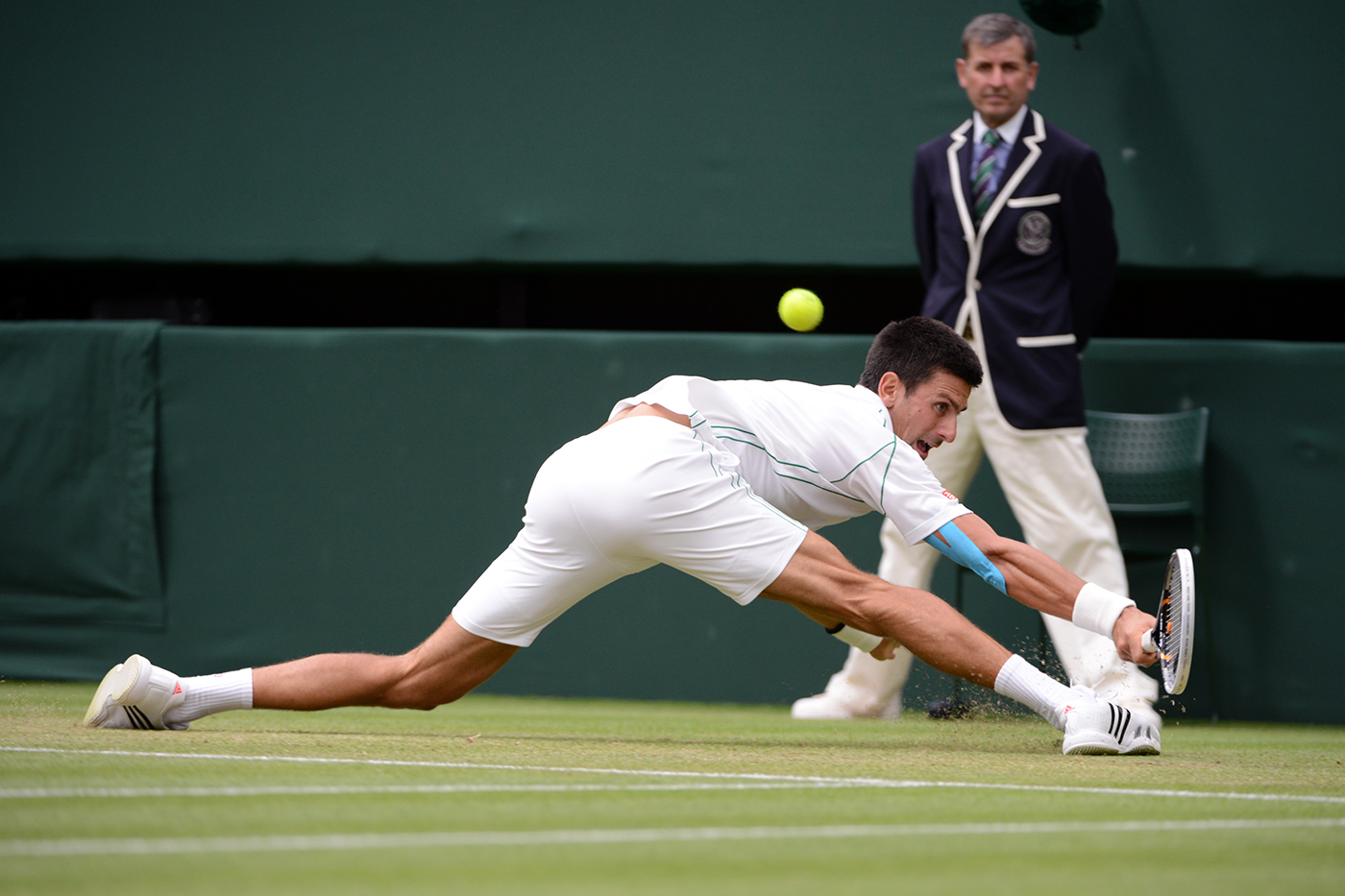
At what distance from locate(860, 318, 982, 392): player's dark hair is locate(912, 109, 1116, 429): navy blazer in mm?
1265

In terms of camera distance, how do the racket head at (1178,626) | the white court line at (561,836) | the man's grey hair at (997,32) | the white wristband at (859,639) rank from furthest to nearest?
the man's grey hair at (997,32) < the white wristband at (859,639) < the racket head at (1178,626) < the white court line at (561,836)

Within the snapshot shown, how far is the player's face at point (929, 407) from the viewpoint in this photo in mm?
3727

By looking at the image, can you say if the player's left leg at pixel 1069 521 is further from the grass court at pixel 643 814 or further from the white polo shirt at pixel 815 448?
the white polo shirt at pixel 815 448

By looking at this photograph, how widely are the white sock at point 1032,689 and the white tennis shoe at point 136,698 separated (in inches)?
79.8

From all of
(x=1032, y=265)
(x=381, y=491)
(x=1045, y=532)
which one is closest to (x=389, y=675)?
(x=1045, y=532)

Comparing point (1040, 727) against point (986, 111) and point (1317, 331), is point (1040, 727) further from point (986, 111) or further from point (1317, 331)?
point (1317, 331)

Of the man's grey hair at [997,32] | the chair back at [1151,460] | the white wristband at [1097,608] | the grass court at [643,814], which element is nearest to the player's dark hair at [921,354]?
the white wristband at [1097,608]

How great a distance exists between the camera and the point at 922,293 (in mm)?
6477

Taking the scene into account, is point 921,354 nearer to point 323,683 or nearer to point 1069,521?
point 1069,521

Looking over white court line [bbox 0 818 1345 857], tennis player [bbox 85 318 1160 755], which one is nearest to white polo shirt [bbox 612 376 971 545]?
tennis player [bbox 85 318 1160 755]

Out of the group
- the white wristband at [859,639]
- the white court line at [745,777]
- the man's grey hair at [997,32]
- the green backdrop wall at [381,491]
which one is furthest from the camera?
the green backdrop wall at [381,491]

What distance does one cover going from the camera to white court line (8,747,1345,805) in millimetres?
2922

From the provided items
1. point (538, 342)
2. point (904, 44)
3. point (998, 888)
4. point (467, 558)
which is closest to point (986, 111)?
point (904, 44)

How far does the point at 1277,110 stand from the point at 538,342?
9.64ft
